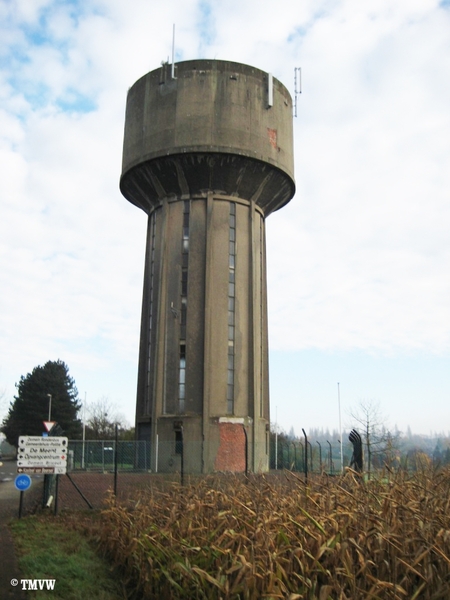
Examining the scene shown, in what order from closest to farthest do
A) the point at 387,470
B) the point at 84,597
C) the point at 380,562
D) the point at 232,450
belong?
1. the point at 380,562
2. the point at 84,597
3. the point at 387,470
4. the point at 232,450

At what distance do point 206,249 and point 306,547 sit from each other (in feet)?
72.9

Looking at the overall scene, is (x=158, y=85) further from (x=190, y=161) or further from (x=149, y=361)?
(x=149, y=361)

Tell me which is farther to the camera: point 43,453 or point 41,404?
point 41,404

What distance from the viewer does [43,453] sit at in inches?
534

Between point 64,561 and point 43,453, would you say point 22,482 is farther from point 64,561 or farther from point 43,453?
point 64,561

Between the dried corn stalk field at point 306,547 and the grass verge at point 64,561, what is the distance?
0.37 meters

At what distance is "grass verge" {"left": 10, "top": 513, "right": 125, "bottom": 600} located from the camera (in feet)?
25.2

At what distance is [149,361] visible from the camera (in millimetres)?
28641

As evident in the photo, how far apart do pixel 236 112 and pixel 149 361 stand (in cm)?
1215

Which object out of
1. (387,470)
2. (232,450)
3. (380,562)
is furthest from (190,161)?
(380,562)

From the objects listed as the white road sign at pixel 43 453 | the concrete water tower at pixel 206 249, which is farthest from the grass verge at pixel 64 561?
the concrete water tower at pixel 206 249
